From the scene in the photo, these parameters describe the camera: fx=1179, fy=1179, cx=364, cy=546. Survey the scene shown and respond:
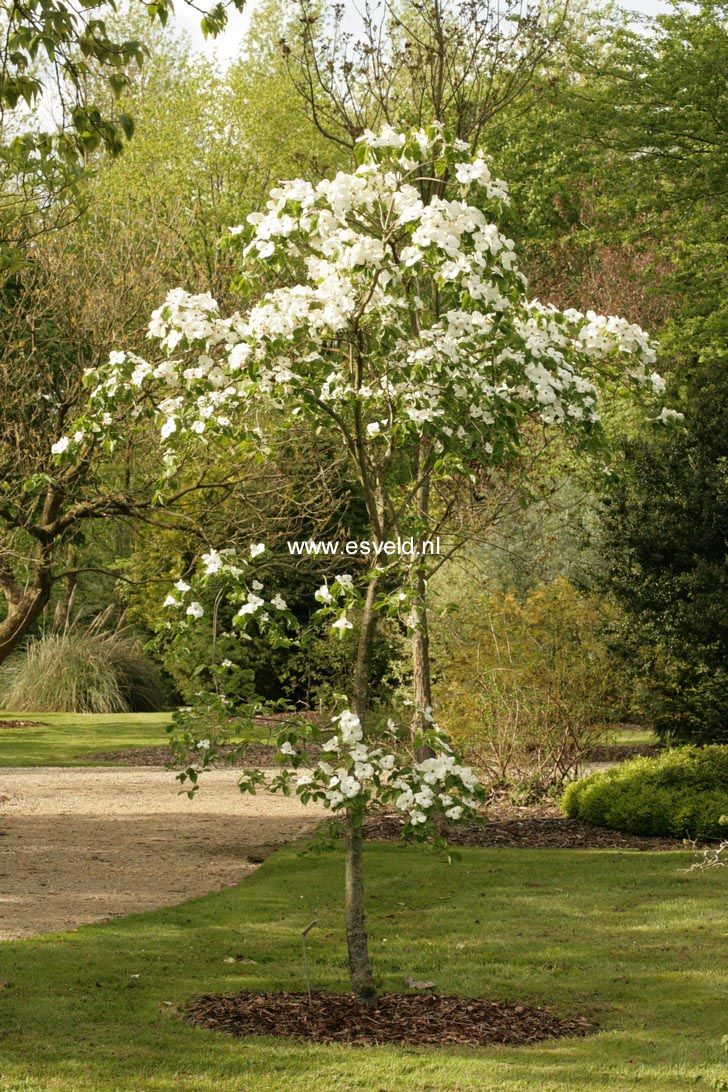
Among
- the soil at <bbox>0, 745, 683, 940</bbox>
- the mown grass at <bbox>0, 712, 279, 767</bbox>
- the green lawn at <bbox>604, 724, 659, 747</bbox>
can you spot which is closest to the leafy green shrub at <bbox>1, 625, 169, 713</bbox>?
the mown grass at <bbox>0, 712, 279, 767</bbox>

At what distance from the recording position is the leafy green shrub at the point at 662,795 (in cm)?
909

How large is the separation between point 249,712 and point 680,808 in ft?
17.8

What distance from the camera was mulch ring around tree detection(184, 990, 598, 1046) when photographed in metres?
4.82

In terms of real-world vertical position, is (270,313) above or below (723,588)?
above

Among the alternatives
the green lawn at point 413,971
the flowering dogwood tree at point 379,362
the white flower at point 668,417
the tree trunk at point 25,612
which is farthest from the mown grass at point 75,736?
the white flower at point 668,417

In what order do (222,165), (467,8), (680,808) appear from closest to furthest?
(467,8)
(680,808)
(222,165)

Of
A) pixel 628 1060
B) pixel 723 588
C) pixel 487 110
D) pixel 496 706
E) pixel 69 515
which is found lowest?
pixel 628 1060

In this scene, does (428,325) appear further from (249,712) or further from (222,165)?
(222,165)

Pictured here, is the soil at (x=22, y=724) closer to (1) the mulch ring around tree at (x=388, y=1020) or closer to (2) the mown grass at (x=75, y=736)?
(2) the mown grass at (x=75, y=736)

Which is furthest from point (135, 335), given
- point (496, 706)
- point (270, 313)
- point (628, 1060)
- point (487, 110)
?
point (628, 1060)

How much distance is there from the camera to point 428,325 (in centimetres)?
526

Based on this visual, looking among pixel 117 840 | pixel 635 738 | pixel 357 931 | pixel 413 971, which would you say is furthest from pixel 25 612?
pixel 635 738

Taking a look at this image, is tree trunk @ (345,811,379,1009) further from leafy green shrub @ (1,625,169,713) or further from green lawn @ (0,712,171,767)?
leafy green shrub @ (1,625,169,713)

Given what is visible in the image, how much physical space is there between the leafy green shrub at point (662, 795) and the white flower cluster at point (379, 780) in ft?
16.0
